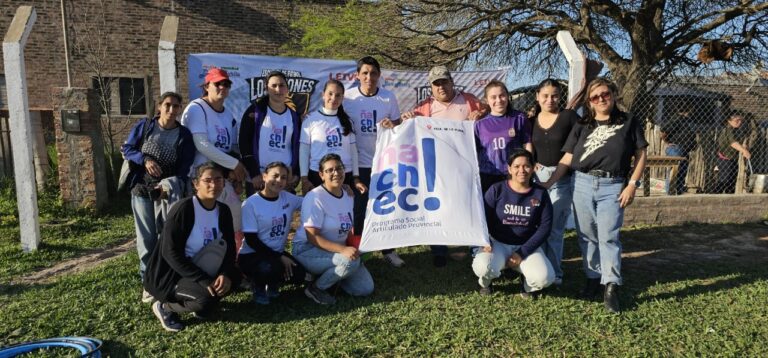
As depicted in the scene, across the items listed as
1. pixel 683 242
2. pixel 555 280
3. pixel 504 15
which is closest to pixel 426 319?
pixel 555 280

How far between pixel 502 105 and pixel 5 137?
7977 mm

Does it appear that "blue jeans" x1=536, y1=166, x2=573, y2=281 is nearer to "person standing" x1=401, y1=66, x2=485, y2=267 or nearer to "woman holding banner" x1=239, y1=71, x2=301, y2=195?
"person standing" x1=401, y1=66, x2=485, y2=267

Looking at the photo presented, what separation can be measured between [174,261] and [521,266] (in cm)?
257

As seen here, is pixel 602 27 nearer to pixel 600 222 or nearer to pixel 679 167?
pixel 679 167

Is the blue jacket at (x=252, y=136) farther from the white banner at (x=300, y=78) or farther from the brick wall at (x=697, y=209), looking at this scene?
the brick wall at (x=697, y=209)

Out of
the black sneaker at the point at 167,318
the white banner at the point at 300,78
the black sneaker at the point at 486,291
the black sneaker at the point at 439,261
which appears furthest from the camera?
the white banner at the point at 300,78

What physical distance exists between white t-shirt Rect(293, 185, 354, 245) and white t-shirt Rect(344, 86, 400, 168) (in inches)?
27.3

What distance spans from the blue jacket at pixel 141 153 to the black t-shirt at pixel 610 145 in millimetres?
3098

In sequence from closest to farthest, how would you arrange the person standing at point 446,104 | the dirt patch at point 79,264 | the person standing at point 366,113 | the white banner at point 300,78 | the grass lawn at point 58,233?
the person standing at point 446,104
the person standing at point 366,113
the dirt patch at point 79,264
the grass lawn at point 58,233
the white banner at point 300,78

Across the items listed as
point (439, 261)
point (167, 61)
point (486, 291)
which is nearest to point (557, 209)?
point (486, 291)

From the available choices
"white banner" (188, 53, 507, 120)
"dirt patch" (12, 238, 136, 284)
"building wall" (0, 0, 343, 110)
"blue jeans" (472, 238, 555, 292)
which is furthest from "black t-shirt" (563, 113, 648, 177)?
"building wall" (0, 0, 343, 110)

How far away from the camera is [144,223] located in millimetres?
3830

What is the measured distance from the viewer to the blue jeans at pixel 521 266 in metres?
3.70

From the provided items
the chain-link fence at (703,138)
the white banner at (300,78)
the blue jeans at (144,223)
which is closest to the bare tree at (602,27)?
the chain-link fence at (703,138)
